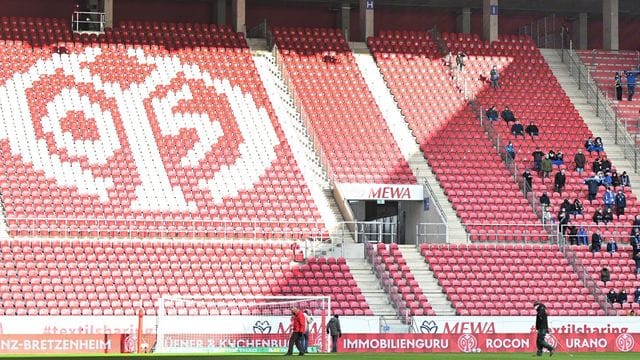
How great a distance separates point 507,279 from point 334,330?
35.6 feet

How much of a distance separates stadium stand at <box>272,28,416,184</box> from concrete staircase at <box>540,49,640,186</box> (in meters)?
9.49

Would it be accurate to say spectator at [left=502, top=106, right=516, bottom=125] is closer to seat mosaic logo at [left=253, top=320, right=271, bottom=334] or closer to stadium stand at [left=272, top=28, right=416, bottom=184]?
stadium stand at [left=272, top=28, right=416, bottom=184]

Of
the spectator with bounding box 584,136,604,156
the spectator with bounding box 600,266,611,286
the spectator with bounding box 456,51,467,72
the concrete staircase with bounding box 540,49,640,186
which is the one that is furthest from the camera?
the spectator with bounding box 456,51,467,72

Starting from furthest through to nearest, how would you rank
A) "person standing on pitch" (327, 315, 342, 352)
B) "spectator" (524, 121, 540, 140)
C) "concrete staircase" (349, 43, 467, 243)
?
"spectator" (524, 121, 540, 140) → "concrete staircase" (349, 43, 467, 243) → "person standing on pitch" (327, 315, 342, 352)

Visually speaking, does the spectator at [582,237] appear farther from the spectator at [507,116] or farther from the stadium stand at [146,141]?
the stadium stand at [146,141]

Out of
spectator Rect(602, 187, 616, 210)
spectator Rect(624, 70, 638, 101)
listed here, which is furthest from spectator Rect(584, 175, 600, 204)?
spectator Rect(624, 70, 638, 101)

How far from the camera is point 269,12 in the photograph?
67000 millimetres

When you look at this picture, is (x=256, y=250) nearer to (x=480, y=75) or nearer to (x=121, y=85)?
(x=121, y=85)

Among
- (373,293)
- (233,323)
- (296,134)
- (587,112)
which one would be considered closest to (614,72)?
(587,112)

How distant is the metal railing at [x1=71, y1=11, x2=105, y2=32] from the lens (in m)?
59.8

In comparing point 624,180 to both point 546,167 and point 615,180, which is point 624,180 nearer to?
point 615,180

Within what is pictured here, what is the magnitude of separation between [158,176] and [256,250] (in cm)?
547

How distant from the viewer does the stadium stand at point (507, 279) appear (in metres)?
49.7

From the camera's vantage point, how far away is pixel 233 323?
43.5 m
